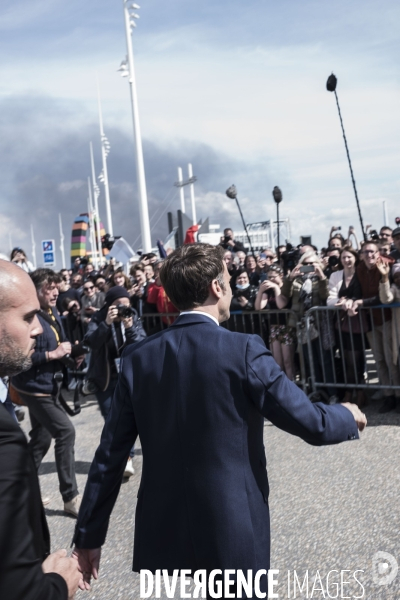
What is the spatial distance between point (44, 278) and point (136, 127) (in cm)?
1534

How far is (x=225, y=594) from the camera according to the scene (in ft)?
8.32

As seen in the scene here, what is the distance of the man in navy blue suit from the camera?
8.38 ft

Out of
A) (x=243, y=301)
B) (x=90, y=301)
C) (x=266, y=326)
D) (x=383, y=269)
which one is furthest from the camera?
(x=90, y=301)

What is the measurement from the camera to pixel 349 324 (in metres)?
8.28

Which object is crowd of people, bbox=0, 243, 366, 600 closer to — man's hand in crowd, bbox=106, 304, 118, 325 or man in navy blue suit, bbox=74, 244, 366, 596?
man in navy blue suit, bbox=74, 244, 366, 596

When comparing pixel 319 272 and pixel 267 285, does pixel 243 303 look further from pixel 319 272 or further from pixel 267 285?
pixel 319 272

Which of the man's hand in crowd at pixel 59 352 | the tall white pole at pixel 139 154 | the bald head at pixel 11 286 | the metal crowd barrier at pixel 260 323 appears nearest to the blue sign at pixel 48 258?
the tall white pole at pixel 139 154

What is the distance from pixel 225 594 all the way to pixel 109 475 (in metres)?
0.63

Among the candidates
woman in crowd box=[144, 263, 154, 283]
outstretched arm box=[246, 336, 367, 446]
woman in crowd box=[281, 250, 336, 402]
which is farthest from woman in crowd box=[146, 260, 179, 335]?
outstretched arm box=[246, 336, 367, 446]

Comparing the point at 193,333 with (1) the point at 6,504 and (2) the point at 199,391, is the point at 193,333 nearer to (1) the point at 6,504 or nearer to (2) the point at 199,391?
(2) the point at 199,391

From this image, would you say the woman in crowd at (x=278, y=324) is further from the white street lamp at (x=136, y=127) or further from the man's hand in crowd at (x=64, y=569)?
the white street lamp at (x=136, y=127)

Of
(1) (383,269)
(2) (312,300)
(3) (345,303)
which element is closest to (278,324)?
(2) (312,300)

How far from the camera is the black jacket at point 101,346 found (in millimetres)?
6664

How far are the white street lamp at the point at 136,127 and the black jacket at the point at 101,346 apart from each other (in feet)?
45.1
